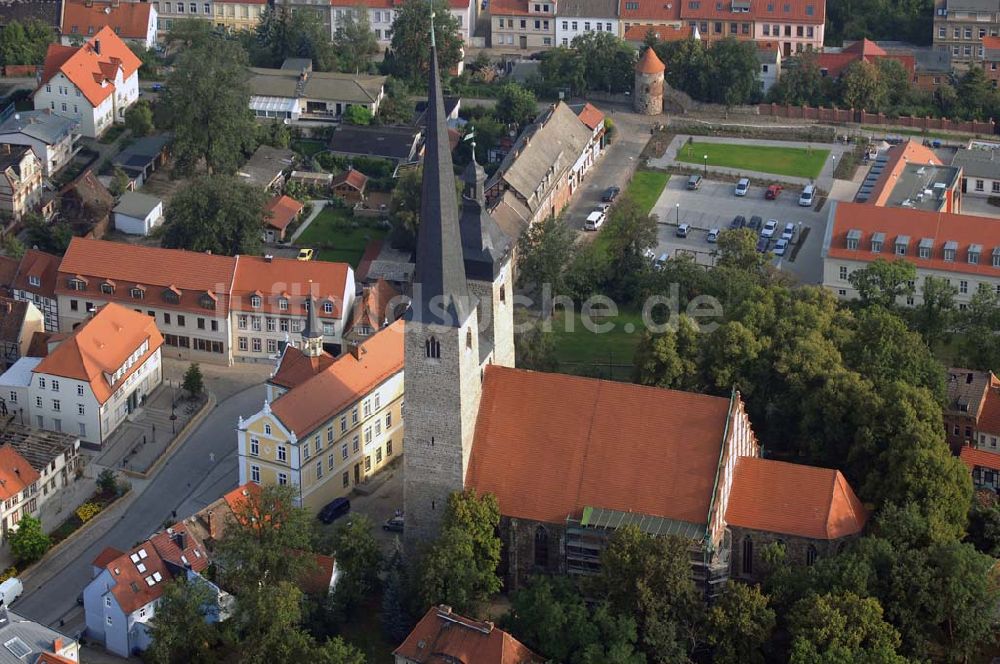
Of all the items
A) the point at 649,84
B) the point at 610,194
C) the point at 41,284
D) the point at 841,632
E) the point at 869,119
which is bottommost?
the point at 841,632

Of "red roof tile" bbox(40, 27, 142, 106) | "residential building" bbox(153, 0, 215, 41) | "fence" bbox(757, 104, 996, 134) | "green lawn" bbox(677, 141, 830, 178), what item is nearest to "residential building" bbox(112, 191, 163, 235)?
"red roof tile" bbox(40, 27, 142, 106)

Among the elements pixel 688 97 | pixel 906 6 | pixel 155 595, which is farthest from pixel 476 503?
pixel 906 6

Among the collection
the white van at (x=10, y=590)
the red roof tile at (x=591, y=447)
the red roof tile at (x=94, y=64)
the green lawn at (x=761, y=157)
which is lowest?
the white van at (x=10, y=590)

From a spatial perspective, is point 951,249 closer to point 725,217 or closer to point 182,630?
point 725,217

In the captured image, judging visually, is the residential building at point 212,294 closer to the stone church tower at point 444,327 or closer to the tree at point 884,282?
the stone church tower at point 444,327

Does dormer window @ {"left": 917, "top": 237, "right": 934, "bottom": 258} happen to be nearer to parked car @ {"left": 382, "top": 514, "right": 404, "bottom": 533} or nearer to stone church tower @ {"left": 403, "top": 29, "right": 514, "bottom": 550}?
stone church tower @ {"left": 403, "top": 29, "right": 514, "bottom": 550}

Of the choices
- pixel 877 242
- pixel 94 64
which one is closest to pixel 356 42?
pixel 94 64

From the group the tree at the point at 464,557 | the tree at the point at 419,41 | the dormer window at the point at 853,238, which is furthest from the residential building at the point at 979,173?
the tree at the point at 464,557
